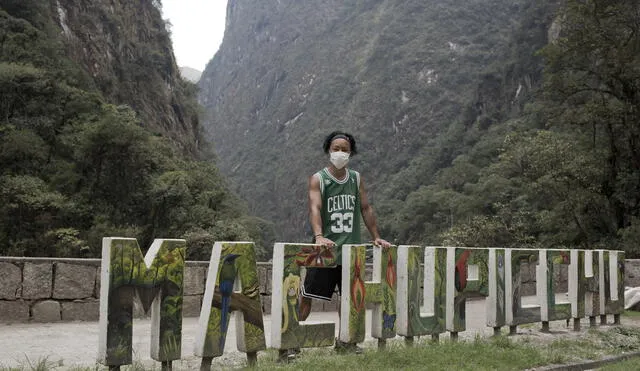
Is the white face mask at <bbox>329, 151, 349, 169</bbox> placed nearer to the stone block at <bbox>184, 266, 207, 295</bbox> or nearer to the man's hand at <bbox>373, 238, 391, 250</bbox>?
the man's hand at <bbox>373, 238, 391, 250</bbox>

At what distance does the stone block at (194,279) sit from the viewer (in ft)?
27.6

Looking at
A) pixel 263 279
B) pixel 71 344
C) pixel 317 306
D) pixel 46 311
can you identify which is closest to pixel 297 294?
pixel 71 344

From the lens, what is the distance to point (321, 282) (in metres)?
5.31

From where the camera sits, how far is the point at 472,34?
135 meters

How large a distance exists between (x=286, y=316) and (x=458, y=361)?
4.92 feet

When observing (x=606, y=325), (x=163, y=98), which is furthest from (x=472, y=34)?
(x=606, y=325)

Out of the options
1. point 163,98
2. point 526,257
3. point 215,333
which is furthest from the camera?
point 163,98

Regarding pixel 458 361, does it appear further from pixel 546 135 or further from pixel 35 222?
pixel 35 222

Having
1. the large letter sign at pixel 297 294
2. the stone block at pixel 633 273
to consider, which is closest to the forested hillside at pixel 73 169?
the stone block at pixel 633 273

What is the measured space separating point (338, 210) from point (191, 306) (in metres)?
3.87

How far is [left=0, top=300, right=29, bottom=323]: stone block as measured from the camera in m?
6.91

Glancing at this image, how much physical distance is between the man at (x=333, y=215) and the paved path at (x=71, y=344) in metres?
0.84

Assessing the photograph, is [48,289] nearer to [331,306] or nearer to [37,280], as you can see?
[37,280]

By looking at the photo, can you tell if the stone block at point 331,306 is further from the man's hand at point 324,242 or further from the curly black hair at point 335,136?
the man's hand at point 324,242
